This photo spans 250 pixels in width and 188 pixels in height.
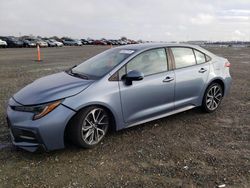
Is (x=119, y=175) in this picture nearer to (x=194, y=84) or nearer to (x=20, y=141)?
(x=20, y=141)

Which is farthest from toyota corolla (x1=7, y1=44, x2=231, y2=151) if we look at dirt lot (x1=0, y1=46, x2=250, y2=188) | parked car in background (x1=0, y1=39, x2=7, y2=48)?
parked car in background (x1=0, y1=39, x2=7, y2=48)

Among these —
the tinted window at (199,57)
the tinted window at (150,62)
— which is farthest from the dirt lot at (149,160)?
the tinted window at (199,57)

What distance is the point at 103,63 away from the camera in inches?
208

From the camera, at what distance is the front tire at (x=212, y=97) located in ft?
20.1

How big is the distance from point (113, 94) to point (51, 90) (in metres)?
0.95

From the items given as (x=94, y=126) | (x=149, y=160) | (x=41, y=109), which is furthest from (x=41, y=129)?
(x=149, y=160)

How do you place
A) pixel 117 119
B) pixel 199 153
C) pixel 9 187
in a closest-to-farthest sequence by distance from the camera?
pixel 9 187 < pixel 199 153 < pixel 117 119

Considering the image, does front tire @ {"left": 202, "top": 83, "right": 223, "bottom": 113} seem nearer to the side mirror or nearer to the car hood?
the side mirror

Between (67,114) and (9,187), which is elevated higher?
(67,114)

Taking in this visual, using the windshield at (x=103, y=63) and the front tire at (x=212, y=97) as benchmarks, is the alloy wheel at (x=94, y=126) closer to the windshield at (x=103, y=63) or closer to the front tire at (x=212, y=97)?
the windshield at (x=103, y=63)

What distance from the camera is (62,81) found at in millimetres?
4750

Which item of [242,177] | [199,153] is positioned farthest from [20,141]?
[242,177]

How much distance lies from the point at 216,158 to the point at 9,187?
2.80m

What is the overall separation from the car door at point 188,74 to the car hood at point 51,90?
185 centimetres
